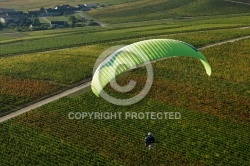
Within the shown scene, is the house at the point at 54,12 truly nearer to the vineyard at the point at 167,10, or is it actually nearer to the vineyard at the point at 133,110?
the vineyard at the point at 167,10

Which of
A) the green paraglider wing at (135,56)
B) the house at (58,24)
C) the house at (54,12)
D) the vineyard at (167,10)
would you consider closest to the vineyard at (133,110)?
the green paraglider wing at (135,56)

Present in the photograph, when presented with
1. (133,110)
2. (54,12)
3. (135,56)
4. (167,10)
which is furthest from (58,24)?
(135,56)

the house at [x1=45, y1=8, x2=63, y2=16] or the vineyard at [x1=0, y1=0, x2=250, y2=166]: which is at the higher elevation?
the vineyard at [x1=0, y1=0, x2=250, y2=166]

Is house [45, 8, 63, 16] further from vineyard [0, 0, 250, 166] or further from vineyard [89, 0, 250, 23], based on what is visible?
vineyard [0, 0, 250, 166]

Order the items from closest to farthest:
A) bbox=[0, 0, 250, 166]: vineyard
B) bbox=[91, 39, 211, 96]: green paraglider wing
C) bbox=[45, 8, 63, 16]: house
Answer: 1. bbox=[91, 39, 211, 96]: green paraglider wing
2. bbox=[0, 0, 250, 166]: vineyard
3. bbox=[45, 8, 63, 16]: house

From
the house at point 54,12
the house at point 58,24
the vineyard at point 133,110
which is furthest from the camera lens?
the house at point 54,12

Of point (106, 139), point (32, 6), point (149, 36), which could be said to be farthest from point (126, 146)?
point (32, 6)

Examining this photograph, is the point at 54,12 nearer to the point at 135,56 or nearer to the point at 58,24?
the point at 58,24

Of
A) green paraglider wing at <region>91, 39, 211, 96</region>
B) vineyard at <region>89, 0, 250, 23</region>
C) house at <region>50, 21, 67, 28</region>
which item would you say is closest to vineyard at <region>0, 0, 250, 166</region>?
Answer: green paraglider wing at <region>91, 39, 211, 96</region>
